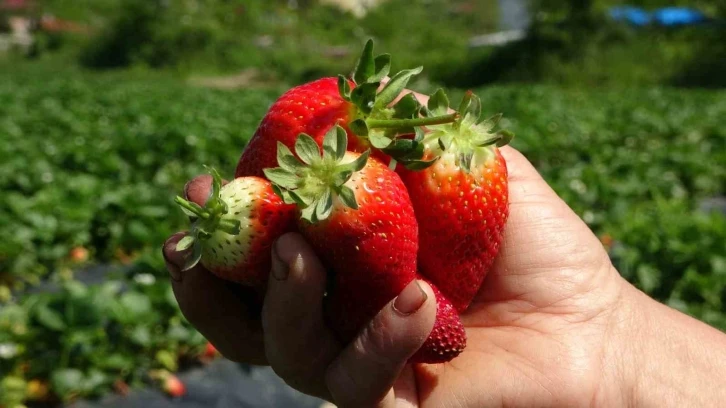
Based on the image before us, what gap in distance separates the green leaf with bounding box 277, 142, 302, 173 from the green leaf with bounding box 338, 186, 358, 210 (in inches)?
3.3

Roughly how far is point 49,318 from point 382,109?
1.99 meters

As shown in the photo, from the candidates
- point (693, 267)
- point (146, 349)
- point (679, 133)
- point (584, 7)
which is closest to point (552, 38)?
point (584, 7)

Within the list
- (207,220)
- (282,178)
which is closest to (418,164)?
(282,178)

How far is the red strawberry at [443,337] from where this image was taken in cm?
139

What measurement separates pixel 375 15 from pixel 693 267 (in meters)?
35.7

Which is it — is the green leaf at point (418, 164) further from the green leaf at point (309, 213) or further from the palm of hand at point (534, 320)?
the palm of hand at point (534, 320)

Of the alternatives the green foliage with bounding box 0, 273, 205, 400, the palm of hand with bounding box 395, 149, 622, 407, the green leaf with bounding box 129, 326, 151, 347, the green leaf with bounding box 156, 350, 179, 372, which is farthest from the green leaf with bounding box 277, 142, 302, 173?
the green leaf with bounding box 156, 350, 179, 372

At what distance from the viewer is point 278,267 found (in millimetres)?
1256

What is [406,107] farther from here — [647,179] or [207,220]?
[647,179]

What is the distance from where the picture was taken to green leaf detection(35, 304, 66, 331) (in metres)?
2.74

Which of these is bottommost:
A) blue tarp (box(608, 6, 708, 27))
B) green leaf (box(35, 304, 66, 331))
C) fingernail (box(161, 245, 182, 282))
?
blue tarp (box(608, 6, 708, 27))

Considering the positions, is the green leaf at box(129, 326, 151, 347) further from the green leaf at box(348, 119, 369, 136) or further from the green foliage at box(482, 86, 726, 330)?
the green foliage at box(482, 86, 726, 330)

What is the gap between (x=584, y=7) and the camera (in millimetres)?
23109

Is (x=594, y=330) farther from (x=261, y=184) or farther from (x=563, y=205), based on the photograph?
(x=261, y=184)
